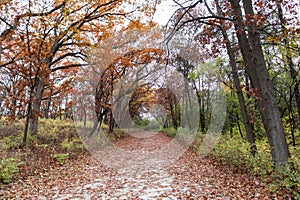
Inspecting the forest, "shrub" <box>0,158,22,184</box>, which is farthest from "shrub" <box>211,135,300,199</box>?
"shrub" <box>0,158,22,184</box>

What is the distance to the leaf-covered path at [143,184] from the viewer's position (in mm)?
4883

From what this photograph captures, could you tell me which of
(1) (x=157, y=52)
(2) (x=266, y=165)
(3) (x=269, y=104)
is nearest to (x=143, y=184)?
(2) (x=266, y=165)

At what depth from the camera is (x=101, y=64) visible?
13.1 metres


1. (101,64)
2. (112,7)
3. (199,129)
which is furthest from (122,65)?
(199,129)

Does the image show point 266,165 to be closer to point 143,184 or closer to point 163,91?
point 143,184

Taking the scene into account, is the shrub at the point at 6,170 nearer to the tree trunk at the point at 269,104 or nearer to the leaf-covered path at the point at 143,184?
the leaf-covered path at the point at 143,184

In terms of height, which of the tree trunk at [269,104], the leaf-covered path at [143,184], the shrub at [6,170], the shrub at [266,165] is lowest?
the leaf-covered path at [143,184]

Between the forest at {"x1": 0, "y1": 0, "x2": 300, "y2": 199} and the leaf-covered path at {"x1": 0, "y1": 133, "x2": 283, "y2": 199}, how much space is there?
0.10 ft

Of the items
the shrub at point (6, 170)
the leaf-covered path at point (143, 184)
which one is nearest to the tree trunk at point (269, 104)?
the leaf-covered path at point (143, 184)

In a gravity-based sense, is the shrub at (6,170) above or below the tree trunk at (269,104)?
below

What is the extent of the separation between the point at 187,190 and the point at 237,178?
5.26 ft

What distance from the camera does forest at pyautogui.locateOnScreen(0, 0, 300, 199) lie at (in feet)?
17.1

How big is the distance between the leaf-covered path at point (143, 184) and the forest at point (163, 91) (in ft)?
0.10

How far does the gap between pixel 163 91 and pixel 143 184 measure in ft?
48.6
